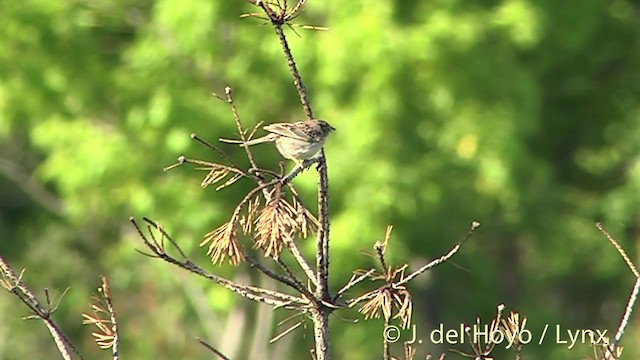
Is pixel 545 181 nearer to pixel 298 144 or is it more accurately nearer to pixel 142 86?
pixel 142 86

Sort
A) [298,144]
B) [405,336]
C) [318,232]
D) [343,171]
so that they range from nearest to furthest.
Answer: [318,232], [298,144], [343,171], [405,336]

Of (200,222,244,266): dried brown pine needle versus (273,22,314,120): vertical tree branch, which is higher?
(273,22,314,120): vertical tree branch

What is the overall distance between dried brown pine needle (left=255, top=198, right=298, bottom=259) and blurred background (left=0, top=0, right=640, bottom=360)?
5.87 m

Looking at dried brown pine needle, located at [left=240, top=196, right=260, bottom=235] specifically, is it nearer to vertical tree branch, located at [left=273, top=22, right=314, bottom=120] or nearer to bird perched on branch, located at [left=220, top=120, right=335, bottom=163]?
vertical tree branch, located at [left=273, top=22, right=314, bottom=120]

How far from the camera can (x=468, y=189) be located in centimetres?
1099

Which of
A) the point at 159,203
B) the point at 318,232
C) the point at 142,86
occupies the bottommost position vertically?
the point at 318,232

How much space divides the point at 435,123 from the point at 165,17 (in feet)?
8.10

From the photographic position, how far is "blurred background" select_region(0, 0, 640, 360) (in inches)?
398

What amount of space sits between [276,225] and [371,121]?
6.93 meters

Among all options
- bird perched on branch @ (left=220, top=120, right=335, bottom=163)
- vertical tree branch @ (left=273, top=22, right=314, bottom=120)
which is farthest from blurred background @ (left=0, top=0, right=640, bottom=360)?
vertical tree branch @ (left=273, top=22, right=314, bottom=120)

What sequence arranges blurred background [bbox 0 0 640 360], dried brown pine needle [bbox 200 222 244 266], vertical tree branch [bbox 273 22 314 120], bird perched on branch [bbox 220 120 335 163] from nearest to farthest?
vertical tree branch [bbox 273 22 314 120] < dried brown pine needle [bbox 200 222 244 266] < bird perched on branch [bbox 220 120 335 163] < blurred background [bbox 0 0 640 360]

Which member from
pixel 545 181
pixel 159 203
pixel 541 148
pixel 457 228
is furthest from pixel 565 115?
pixel 159 203

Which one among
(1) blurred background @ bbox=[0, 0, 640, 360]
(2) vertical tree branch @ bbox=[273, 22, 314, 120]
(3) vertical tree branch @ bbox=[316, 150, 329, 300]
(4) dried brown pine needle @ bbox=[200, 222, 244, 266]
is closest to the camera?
(2) vertical tree branch @ bbox=[273, 22, 314, 120]

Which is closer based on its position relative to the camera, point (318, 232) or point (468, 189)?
point (318, 232)
